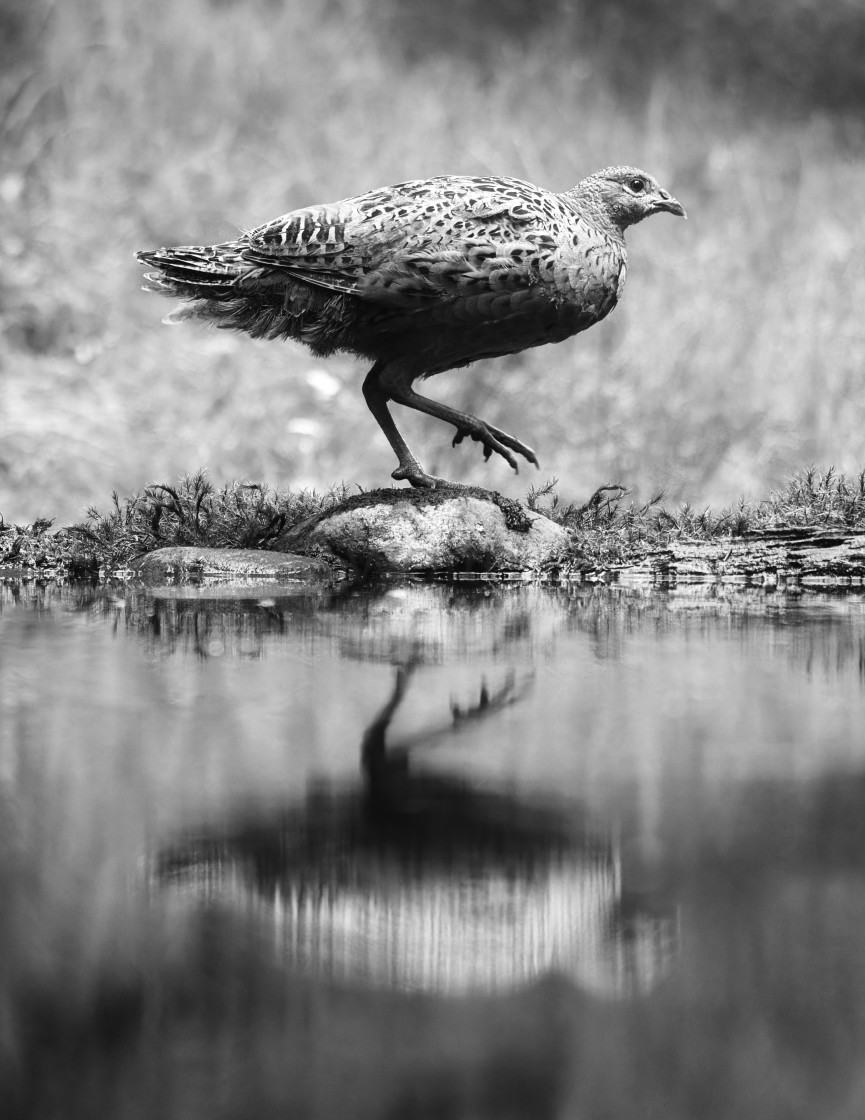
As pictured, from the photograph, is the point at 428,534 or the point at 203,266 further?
the point at 428,534

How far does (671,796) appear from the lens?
7.11ft

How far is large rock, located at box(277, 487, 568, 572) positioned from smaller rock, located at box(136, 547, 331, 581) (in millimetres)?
→ 212

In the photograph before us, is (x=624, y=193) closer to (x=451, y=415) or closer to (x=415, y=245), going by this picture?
(x=415, y=245)

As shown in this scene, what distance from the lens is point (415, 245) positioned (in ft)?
21.1

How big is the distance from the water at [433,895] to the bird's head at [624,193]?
4.55 metres

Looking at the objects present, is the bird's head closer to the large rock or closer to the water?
the large rock

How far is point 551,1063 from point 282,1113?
0.86 feet

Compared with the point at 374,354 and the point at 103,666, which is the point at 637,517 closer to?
the point at 374,354

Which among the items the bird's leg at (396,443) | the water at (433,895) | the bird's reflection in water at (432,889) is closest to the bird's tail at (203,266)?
the bird's leg at (396,443)

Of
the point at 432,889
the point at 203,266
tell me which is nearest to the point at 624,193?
the point at 203,266

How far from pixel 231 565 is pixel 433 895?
215 inches

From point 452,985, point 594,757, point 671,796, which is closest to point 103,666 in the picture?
point 594,757

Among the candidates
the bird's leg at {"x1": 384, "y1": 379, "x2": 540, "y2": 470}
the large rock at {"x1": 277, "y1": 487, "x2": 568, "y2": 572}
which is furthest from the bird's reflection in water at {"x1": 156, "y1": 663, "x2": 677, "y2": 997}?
the bird's leg at {"x1": 384, "y1": 379, "x2": 540, "y2": 470}

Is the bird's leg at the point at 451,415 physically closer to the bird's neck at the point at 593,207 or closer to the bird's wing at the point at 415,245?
the bird's wing at the point at 415,245
